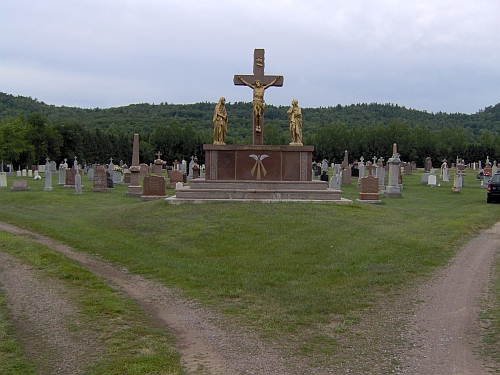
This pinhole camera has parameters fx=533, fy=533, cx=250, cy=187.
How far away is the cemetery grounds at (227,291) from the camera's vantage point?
213 inches

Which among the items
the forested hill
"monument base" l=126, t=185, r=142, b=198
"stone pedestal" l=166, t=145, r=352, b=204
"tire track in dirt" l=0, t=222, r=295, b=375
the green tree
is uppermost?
the forested hill

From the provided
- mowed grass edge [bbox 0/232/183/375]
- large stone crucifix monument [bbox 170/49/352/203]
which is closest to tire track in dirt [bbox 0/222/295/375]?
mowed grass edge [bbox 0/232/183/375]

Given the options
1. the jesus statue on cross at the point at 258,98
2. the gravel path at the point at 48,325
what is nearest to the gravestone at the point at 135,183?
the jesus statue on cross at the point at 258,98

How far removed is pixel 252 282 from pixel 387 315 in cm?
237

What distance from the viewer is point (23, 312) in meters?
6.90

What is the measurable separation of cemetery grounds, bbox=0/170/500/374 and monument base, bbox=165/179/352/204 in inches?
88.8

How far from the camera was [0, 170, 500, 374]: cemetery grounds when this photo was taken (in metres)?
5.42

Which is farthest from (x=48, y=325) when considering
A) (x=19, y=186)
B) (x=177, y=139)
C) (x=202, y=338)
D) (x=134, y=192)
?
(x=177, y=139)

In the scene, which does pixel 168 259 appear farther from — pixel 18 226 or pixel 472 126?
pixel 472 126

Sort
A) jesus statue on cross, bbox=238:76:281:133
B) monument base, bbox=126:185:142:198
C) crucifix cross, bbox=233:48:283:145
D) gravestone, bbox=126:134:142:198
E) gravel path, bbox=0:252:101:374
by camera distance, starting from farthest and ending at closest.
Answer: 1. gravestone, bbox=126:134:142:198
2. monument base, bbox=126:185:142:198
3. crucifix cross, bbox=233:48:283:145
4. jesus statue on cross, bbox=238:76:281:133
5. gravel path, bbox=0:252:101:374

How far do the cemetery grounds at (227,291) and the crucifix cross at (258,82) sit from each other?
579cm

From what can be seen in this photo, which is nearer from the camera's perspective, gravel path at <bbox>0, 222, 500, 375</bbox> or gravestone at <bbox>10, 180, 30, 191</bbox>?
gravel path at <bbox>0, 222, 500, 375</bbox>

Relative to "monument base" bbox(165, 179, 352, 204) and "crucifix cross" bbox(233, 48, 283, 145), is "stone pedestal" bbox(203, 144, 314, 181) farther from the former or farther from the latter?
"crucifix cross" bbox(233, 48, 283, 145)

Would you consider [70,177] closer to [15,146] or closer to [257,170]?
[257,170]
